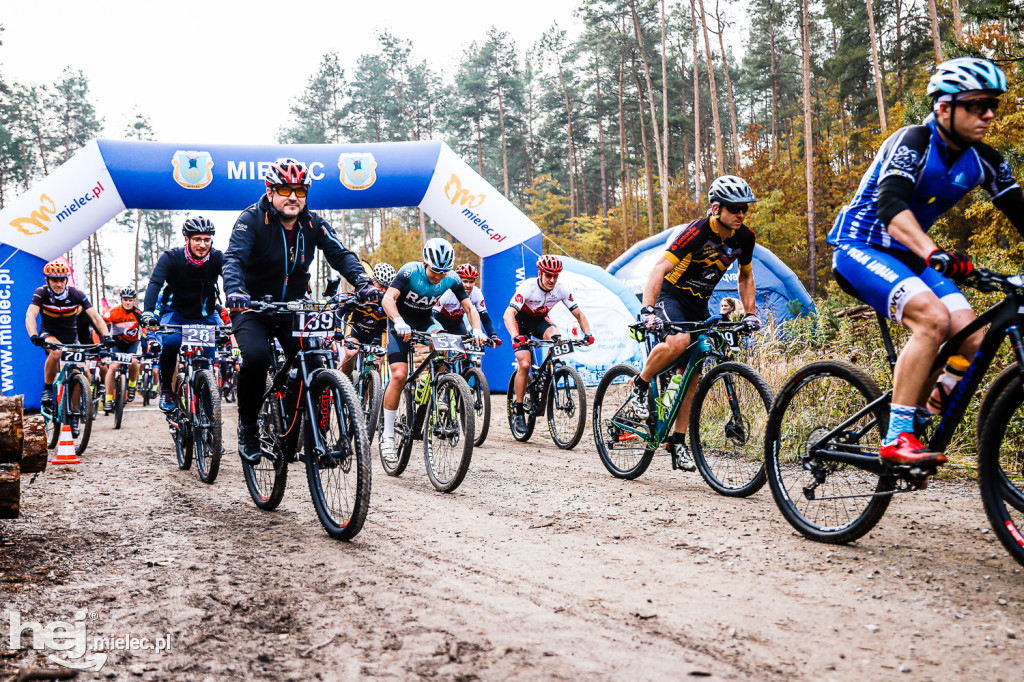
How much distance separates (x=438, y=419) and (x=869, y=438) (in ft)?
11.6

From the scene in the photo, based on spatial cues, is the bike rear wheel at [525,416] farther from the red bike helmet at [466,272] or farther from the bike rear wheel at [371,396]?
the red bike helmet at [466,272]

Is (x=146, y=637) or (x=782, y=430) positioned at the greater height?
(x=782, y=430)

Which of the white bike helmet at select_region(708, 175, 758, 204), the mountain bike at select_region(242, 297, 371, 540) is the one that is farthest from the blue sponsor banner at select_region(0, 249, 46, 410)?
the white bike helmet at select_region(708, 175, 758, 204)

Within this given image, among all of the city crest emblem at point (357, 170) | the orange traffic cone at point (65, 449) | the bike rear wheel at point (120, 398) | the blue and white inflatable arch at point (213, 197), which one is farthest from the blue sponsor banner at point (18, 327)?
the orange traffic cone at point (65, 449)

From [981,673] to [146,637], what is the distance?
9.48 feet

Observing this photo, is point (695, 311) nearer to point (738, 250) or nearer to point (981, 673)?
point (738, 250)

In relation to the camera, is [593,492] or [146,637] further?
[593,492]

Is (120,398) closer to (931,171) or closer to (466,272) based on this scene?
(466,272)

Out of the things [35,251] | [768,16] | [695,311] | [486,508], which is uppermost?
[768,16]

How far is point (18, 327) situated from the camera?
13320 mm

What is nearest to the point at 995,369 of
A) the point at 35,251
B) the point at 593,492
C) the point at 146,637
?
the point at 593,492

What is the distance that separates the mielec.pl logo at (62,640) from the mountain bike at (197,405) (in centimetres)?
336

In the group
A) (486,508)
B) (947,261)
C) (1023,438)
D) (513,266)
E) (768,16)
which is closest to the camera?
(947,261)

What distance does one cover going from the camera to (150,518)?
5051 mm
